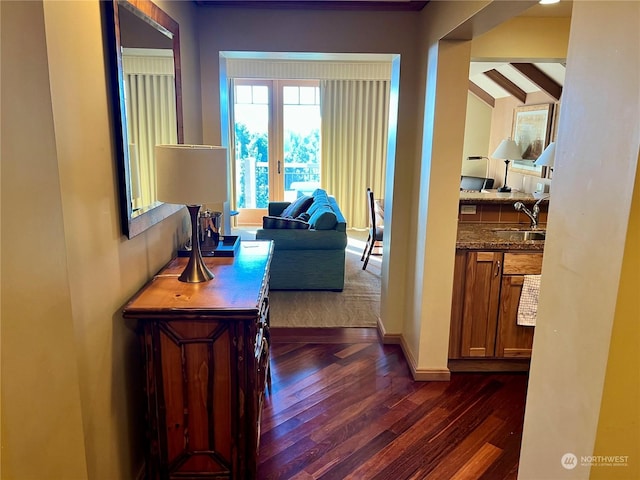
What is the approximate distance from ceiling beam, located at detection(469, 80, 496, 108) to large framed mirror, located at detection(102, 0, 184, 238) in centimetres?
563

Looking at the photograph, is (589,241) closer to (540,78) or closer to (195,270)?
(195,270)

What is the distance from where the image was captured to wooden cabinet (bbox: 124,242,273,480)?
6.01ft

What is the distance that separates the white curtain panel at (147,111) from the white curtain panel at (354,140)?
208 inches

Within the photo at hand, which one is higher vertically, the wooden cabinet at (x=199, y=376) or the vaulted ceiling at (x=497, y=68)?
the vaulted ceiling at (x=497, y=68)

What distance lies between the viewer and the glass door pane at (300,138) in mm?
7496

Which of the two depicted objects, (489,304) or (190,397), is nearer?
(190,397)

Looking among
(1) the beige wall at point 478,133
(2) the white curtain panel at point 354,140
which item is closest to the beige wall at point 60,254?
(2) the white curtain panel at point 354,140

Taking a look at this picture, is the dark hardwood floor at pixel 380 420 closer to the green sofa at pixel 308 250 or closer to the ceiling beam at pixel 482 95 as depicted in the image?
the green sofa at pixel 308 250

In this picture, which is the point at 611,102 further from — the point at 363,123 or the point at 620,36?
the point at 363,123

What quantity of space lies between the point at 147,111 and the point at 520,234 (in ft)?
8.79

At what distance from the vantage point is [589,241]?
44.8 inches

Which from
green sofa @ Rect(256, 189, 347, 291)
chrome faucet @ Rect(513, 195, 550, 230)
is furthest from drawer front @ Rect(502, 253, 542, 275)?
green sofa @ Rect(256, 189, 347, 291)

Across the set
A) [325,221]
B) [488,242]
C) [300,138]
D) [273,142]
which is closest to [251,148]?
[273,142]

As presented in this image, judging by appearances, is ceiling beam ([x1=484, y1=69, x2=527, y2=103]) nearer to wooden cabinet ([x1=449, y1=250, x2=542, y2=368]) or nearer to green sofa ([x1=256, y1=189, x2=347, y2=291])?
green sofa ([x1=256, y1=189, x2=347, y2=291])
